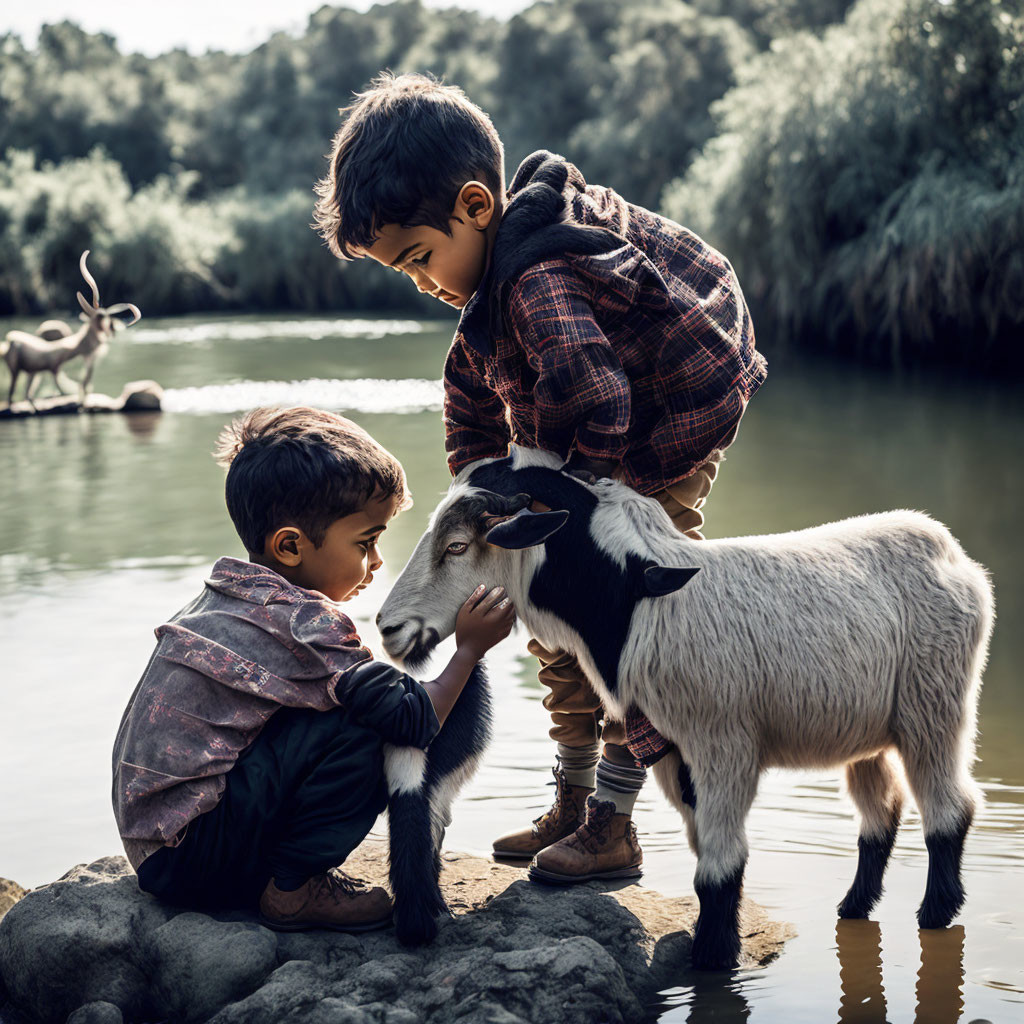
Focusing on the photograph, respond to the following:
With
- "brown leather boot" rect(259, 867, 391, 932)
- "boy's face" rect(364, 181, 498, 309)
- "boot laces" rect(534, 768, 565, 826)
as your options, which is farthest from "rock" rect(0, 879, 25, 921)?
"boy's face" rect(364, 181, 498, 309)

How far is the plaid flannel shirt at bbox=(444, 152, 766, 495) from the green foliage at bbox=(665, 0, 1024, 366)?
37.7 ft

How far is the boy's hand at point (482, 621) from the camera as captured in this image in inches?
117

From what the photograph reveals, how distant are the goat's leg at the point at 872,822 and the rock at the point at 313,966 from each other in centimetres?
36

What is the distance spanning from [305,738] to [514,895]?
0.74 m

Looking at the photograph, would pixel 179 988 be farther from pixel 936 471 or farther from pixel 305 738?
pixel 936 471

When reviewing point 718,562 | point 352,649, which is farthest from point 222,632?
point 718,562

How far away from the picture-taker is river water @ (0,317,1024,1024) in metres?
3.00

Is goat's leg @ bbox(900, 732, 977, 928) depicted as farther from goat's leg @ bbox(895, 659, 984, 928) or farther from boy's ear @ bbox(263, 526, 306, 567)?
boy's ear @ bbox(263, 526, 306, 567)

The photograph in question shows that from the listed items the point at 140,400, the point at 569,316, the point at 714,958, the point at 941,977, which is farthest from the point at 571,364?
the point at 140,400

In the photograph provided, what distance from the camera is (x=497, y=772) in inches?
173

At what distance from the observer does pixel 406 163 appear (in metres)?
3.15

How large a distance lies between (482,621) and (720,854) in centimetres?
80

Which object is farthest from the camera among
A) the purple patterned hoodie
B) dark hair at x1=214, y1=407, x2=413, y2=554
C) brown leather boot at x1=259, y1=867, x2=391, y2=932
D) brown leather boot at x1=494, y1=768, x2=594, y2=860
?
brown leather boot at x1=494, y1=768, x2=594, y2=860

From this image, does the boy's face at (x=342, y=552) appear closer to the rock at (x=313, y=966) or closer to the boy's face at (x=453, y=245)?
the boy's face at (x=453, y=245)
